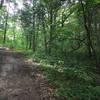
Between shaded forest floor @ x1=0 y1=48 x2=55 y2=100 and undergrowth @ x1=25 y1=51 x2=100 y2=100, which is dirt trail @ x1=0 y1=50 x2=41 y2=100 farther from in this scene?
undergrowth @ x1=25 y1=51 x2=100 y2=100

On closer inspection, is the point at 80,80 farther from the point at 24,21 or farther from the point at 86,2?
the point at 24,21

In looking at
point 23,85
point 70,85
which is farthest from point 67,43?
point 23,85

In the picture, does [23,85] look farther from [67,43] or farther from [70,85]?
[67,43]

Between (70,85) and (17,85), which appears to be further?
(70,85)

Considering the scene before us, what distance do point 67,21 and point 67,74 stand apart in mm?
10813

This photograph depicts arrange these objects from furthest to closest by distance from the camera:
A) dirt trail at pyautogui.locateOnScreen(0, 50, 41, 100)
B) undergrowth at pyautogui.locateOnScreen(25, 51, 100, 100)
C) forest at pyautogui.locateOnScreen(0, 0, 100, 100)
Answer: forest at pyautogui.locateOnScreen(0, 0, 100, 100)
undergrowth at pyautogui.locateOnScreen(25, 51, 100, 100)
dirt trail at pyautogui.locateOnScreen(0, 50, 41, 100)

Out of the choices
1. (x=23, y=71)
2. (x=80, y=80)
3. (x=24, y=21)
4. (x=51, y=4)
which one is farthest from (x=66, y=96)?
(x=24, y=21)

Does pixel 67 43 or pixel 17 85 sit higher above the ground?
pixel 67 43

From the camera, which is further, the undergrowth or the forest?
the forest

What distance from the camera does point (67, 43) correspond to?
19.4 m

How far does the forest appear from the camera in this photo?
904 cm

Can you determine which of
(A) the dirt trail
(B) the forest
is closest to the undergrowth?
(B) the forest

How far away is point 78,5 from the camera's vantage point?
14.0m

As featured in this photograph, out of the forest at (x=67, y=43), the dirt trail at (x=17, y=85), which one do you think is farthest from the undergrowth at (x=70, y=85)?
the dirt trail at (x=17, y=85)
